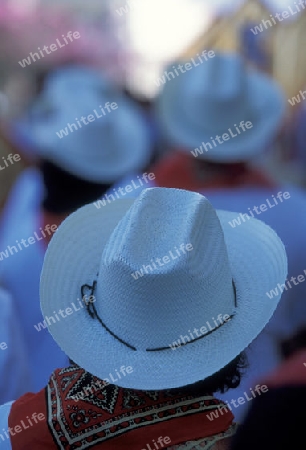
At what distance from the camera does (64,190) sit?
2.08m

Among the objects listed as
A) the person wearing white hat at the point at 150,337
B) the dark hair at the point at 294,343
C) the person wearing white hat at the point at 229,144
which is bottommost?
the dark hair at the point at 294,343

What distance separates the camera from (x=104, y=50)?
170 inches

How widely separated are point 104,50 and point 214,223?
3.49 metres

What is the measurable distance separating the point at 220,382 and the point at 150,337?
0.48ft

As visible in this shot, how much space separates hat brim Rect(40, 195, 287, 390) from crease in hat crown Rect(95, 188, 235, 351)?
0.03 m

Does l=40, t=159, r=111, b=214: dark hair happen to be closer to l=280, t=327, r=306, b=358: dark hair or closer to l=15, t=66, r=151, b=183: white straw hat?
l=15, t=66, r=151, b=183: white straw hat

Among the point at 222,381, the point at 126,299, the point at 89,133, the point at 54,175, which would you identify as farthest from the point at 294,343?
the point at 89,133

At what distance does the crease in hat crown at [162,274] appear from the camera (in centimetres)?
103

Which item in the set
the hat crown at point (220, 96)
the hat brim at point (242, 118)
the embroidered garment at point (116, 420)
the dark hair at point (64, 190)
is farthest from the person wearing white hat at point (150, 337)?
the hat crown at point (220, 96)

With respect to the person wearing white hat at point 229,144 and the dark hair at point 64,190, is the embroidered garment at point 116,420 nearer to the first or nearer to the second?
the person wearing white hat at point 229,144

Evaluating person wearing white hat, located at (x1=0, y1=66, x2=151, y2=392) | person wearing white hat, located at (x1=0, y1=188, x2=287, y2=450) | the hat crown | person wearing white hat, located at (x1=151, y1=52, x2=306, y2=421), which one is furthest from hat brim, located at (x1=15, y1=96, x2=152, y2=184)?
person wearing white hat, located at (x1=0, y1=188, x2=287, y2=450)

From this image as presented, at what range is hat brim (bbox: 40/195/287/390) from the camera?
103cm

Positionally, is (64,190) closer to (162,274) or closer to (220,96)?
(220,96)

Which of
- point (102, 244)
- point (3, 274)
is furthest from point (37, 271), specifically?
point (102, 244)
